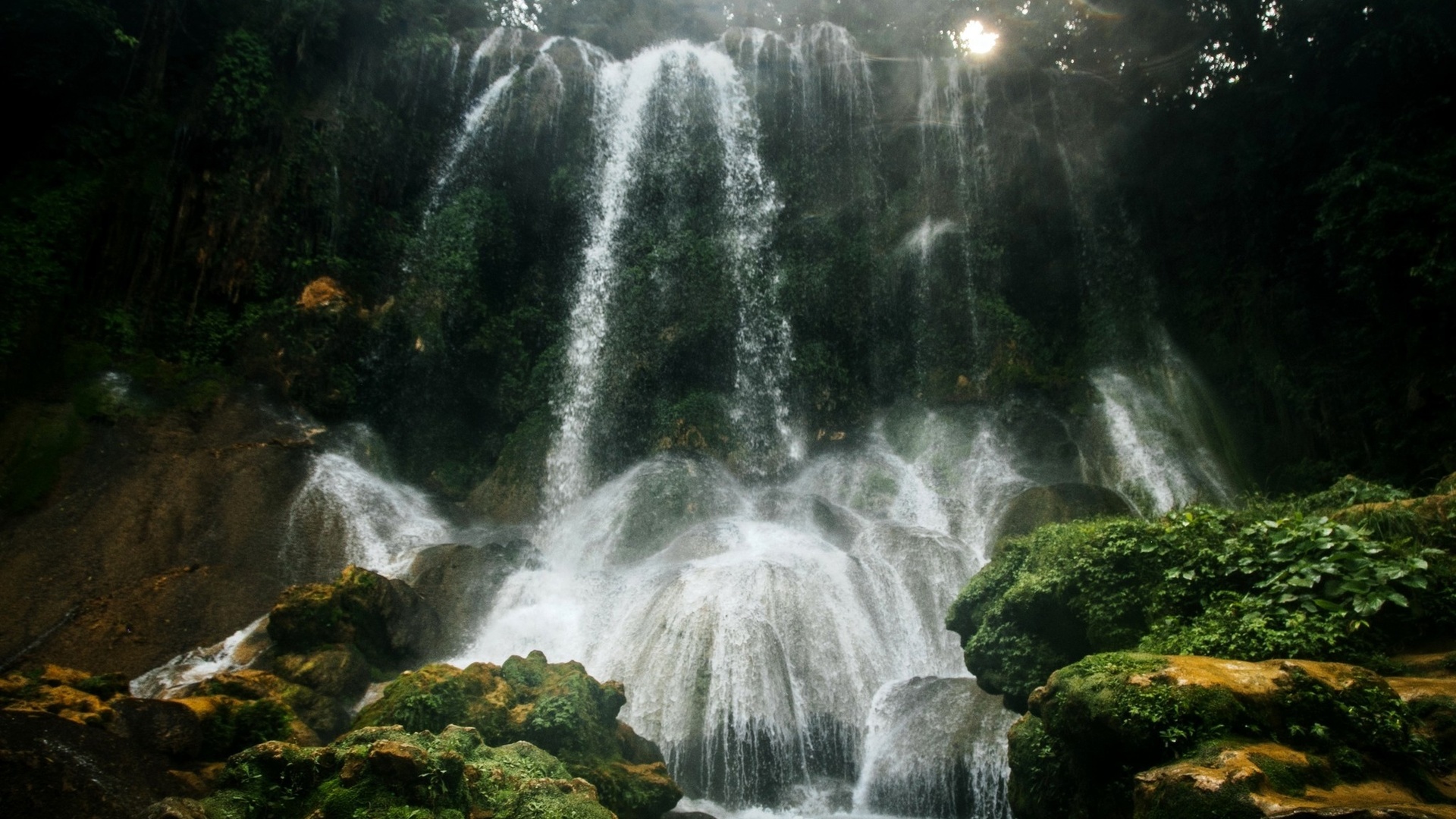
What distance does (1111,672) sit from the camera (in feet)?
17.3

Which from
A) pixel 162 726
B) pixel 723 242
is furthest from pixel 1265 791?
pixel 723 242

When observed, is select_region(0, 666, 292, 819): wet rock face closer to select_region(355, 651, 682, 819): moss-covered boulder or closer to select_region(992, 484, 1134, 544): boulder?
select_region(355, 651, 682, 819): moss-covered boulder

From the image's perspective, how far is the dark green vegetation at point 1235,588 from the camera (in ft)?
18.3

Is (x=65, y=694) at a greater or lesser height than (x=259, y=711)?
greater

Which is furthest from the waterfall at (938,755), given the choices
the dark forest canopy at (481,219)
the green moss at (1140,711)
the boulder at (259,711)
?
the dark forest canopy at (481,219)

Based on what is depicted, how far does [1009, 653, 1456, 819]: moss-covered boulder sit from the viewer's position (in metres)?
4.08

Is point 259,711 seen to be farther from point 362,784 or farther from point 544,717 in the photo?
point 362,784

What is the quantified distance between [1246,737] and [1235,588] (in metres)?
2.38

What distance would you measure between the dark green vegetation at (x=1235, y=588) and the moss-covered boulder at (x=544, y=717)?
12.2 feet

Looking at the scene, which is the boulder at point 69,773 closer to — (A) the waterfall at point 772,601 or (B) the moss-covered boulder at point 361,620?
(B) the moss-covered boulder at point 361,620

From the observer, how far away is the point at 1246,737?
4.50 m

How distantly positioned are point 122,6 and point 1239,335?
2442cm

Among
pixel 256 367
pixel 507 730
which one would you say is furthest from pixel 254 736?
pixel 256 367

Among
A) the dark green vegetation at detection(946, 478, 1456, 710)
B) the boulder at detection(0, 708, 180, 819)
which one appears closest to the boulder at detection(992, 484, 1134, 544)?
the dark green vegetation at detection(946, 478, 1456, 710)
